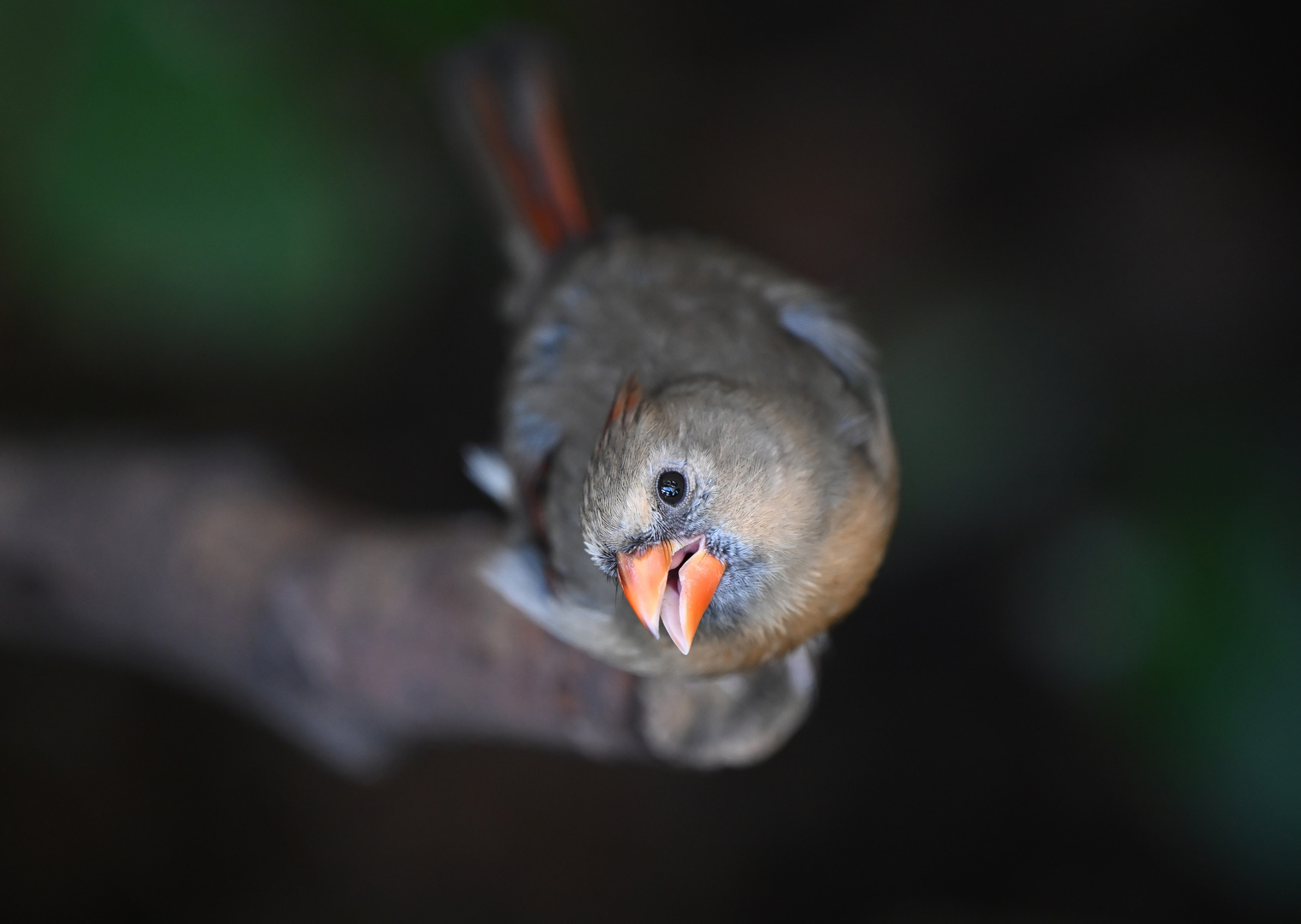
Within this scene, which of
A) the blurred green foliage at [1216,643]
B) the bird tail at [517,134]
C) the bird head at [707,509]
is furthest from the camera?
the bird tail at [517,134]

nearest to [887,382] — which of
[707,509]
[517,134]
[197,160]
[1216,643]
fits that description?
[1216,643]

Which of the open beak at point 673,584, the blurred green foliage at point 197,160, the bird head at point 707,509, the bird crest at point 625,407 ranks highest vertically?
the blurred green foliage at point 197,160

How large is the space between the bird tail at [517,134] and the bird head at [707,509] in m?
0.93

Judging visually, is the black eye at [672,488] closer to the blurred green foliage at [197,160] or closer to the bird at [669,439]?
the bird at [669,439]

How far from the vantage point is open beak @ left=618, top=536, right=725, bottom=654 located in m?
1.38

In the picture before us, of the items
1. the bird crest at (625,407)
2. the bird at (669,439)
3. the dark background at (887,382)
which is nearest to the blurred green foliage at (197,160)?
the dark background at (887,382)

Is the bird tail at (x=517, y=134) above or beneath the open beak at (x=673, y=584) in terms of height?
above

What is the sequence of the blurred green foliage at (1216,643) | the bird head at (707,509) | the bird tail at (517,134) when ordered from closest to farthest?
the bird head at (707,509)
the blurred green foliage at (1216,643)
the bird tail at (517,134)

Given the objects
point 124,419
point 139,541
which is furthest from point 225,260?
point 124,419

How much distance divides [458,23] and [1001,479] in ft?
5.42

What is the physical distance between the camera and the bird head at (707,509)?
1373 millimetres

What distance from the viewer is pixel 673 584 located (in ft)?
4.70

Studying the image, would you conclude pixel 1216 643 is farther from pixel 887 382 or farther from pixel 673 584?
pixel 673 584

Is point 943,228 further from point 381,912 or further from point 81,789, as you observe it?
point 81,789
